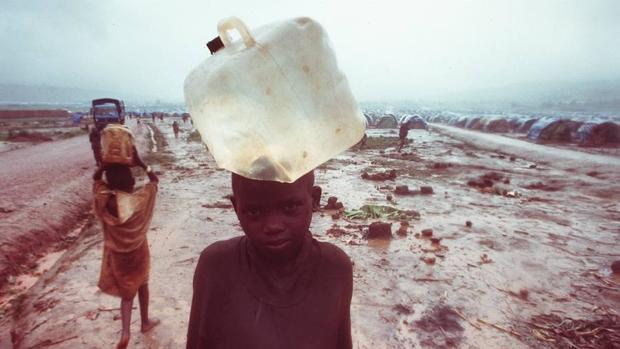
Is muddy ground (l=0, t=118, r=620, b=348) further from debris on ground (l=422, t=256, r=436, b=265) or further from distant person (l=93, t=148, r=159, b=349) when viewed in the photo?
distant person (l=93, t=148, r=159, b=349)

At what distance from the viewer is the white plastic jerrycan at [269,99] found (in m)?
0.81

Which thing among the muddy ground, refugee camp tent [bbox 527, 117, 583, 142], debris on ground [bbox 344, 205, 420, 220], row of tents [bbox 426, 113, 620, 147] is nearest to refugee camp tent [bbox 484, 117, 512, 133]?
row of tents [bbox 426, 113, 620, 147]

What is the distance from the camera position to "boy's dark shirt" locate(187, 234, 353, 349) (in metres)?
0.95

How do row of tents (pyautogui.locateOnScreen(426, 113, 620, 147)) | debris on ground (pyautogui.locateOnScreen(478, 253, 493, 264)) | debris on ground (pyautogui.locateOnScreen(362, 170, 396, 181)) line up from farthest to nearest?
row of tents (pyautogui.locateOnScreen(426, 113, 620, 147)), debris on ground (pyautogui.locateOnScreen(362, 170, 396, 181)), debris on ground (pyautogui.locateOnScreen(478, 253, 493, 264))

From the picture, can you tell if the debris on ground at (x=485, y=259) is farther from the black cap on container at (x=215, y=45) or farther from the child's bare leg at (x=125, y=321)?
the black cap on container at (x=215, y=45)

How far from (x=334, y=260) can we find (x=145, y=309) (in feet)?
9.61

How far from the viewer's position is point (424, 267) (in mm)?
4711

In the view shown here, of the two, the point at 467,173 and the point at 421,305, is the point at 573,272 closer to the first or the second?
the point at 421,305

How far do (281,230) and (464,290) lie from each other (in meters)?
3.96

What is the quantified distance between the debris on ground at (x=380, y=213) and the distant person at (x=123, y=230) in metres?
4.60

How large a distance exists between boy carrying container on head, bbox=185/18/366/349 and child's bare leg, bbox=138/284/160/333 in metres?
2.49

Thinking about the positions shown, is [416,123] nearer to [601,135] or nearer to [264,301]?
[601,135]

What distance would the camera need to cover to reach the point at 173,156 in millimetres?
15547

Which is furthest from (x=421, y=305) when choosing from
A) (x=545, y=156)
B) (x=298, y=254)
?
(x=545, y=156)
